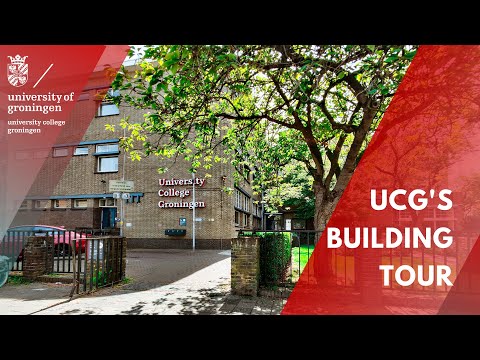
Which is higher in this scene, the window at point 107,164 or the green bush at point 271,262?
the window at point 107,164

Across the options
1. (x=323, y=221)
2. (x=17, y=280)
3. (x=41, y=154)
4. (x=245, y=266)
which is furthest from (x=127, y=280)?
(x=41, y=154)

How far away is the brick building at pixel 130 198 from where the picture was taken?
19781 millimetres

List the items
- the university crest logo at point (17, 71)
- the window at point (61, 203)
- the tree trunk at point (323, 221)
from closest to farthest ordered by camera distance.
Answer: the tree trunk at point (323, 221)
the university crest logo at point (17, 71)
the window at point (61, 203)

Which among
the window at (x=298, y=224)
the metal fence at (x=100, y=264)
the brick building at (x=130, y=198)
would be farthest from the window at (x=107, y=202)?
the window at (x=298, y=224)

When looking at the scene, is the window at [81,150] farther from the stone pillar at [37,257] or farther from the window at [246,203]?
the stone pillar at [37,257]

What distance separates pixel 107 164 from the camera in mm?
22391

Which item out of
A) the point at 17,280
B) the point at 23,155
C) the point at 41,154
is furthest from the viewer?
the point at 23,155

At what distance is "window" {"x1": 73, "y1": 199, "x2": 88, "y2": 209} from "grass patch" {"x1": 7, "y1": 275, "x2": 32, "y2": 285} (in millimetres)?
14329

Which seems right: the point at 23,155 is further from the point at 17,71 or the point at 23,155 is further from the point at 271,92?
the point at 271,92

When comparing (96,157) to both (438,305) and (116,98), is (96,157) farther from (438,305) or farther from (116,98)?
(438,305)

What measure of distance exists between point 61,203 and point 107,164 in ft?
14.4

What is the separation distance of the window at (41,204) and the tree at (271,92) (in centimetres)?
1738

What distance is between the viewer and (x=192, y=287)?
776 cm

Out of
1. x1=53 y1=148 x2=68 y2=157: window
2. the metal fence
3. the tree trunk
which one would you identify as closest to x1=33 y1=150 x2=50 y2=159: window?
x1=53 y1=148 x2=68 y2=157: window
